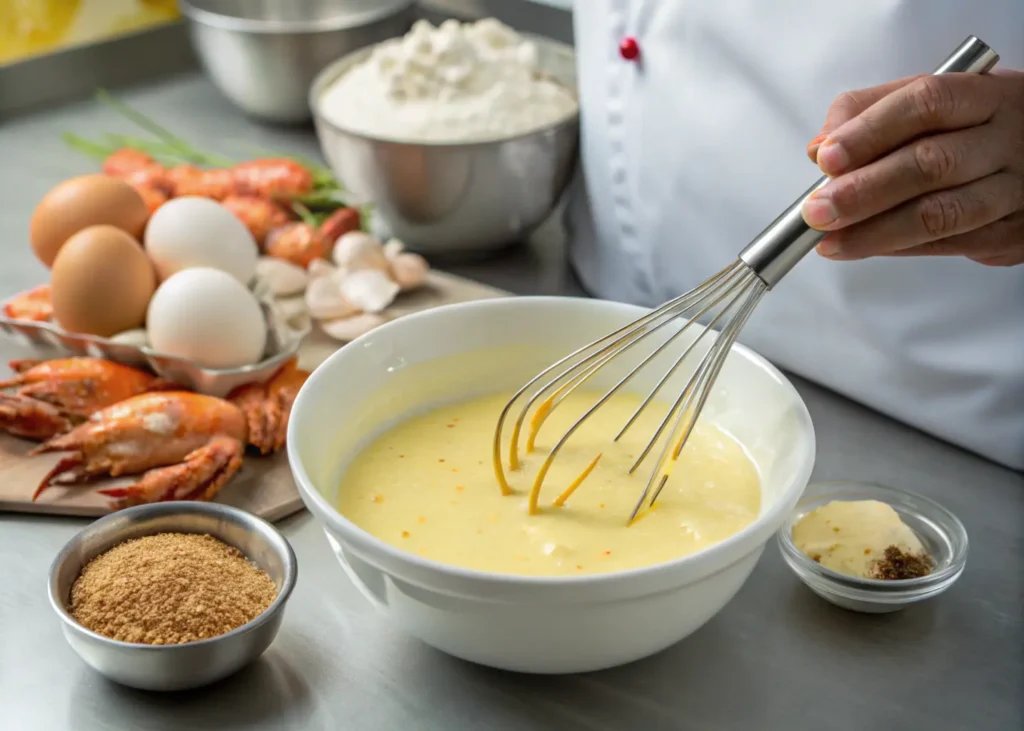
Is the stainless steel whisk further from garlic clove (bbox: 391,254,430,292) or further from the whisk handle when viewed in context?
garlic clove (bbox: 391,254,430,292)

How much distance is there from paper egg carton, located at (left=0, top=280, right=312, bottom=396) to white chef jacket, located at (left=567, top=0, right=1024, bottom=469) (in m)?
0.41

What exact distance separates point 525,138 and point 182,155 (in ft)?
1.89

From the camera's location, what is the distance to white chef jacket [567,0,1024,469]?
3.24 ft

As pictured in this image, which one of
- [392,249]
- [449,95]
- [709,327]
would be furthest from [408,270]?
[709,327]

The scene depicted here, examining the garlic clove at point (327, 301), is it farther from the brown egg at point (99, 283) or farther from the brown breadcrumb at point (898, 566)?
the brown breadcrumb at point (898, 566)

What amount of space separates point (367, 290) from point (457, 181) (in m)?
0.17

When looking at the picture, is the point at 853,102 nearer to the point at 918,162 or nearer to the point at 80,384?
the point at 918,162

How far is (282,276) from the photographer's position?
1.31 metres

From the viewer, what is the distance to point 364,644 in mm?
835

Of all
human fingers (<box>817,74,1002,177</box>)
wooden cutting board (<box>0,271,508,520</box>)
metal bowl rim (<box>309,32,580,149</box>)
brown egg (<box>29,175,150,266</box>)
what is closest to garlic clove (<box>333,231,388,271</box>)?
metal bowl rim (<box>309,32,580,149</box>)

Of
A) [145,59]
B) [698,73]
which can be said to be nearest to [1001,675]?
[698,73]

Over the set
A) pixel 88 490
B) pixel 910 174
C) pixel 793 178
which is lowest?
pixel 88 490

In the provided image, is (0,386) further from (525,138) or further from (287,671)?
(525,138)

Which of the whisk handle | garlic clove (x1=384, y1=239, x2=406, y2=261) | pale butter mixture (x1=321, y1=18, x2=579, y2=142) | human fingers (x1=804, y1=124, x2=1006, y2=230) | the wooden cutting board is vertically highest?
human fingers (x1=804, y1=124, x2=1006, y2=230)
